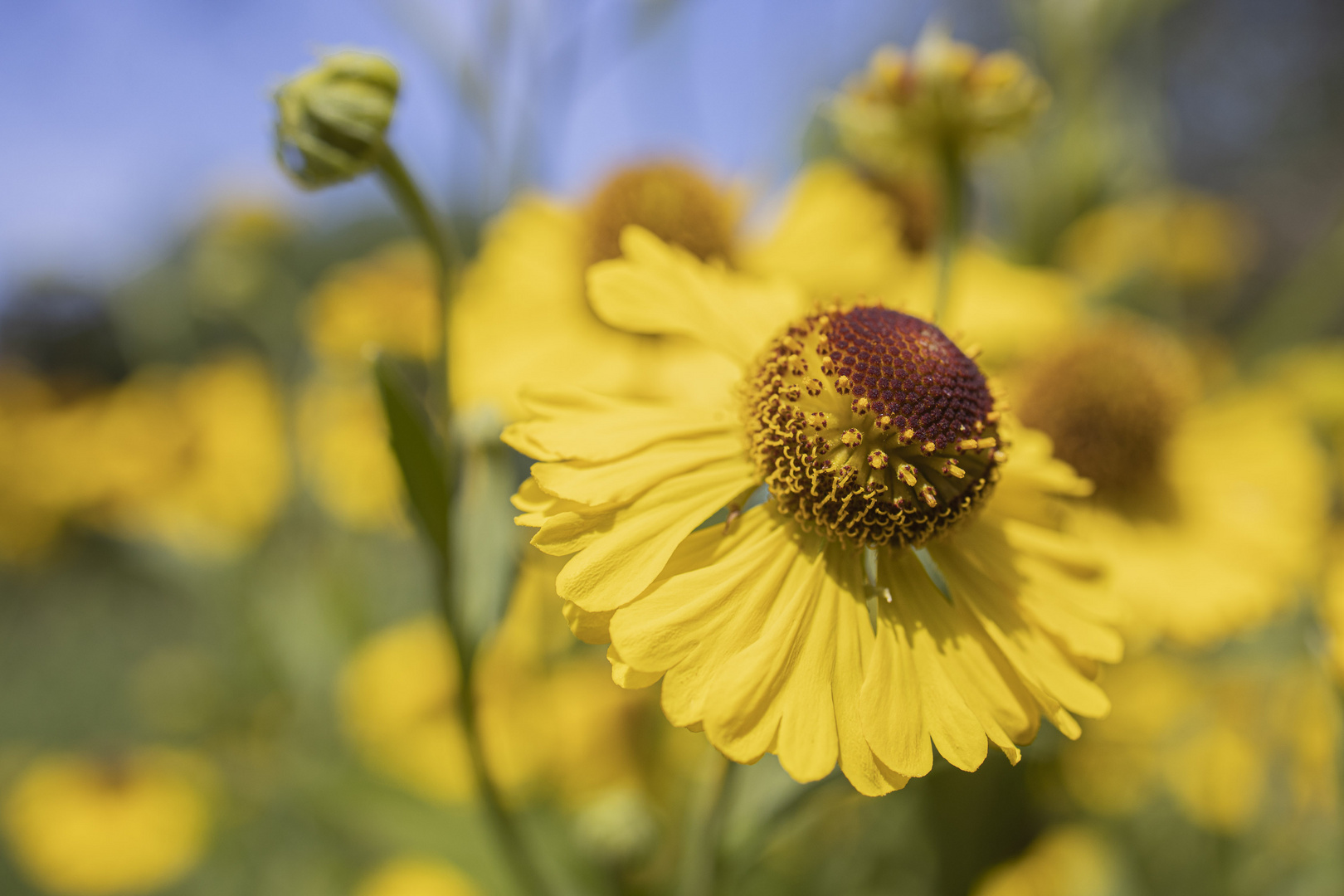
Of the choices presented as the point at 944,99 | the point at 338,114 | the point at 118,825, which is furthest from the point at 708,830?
the point at 118,825

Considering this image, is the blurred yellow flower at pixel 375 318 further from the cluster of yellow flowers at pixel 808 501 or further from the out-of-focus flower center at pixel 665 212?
the out-of-focus flower center at pixel 665 212

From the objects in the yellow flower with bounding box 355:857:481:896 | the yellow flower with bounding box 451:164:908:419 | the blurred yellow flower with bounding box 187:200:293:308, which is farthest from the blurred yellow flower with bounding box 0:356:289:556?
the yellow flower with bounding box 451:164:908:419

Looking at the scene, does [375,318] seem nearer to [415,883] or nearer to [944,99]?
[415,883]

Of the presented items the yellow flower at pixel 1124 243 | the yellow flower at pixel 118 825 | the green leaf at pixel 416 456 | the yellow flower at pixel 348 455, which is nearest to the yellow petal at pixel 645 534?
the green leaf at pixel 416 456

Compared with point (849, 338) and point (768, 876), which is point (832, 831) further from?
point (849, 338)

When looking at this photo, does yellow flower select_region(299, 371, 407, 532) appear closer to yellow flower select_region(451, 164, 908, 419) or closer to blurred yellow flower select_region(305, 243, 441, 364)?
blurred yellow flower select_region(305, 243, 441, 364)

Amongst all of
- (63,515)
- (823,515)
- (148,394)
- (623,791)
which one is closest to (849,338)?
(823,515)
